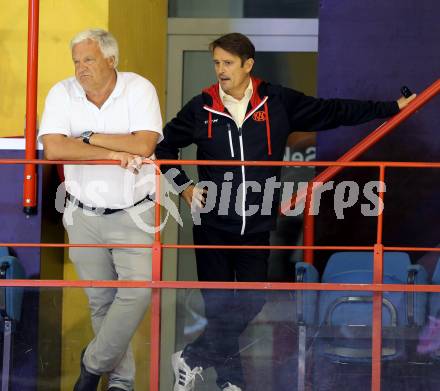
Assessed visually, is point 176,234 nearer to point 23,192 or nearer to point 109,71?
point 23,192

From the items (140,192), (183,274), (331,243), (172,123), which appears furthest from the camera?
(183,274)

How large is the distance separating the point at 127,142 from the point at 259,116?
68 cm

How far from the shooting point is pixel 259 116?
562 cm

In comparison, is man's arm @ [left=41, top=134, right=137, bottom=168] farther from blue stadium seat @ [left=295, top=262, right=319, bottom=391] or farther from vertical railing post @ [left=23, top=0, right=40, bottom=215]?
blue stadium seat @ [left=295, top=262, right=319, bottom=391]

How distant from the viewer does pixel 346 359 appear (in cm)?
554

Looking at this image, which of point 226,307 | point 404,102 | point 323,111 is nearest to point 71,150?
point 226,307

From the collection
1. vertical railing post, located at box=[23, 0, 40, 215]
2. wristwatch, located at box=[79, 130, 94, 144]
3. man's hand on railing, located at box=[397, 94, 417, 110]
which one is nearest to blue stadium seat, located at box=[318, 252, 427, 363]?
man's hand on railing, located at box=[397, 94, 417, 110]

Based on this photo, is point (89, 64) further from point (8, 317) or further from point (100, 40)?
point (8, 317)

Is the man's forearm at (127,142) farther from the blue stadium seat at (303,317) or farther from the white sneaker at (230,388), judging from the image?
the white sneaker at (230,388)

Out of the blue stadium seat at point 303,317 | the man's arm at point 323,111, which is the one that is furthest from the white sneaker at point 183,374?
the man's arm at point 323,111

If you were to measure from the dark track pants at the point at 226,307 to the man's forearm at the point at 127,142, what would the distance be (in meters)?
0.54

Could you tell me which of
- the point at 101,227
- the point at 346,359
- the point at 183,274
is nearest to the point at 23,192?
the point at 101,227

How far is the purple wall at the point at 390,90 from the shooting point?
7.00 m

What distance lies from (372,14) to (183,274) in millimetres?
2222
